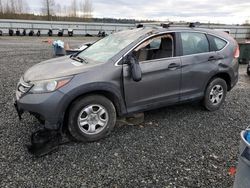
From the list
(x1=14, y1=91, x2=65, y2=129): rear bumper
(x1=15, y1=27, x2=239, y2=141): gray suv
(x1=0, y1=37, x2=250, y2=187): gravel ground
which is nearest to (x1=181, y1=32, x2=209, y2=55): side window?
(x1=15, y1=27, x2=239, y2=141): gray suv

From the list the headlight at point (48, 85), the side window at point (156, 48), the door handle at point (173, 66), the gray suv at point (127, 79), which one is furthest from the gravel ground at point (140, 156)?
the side window at point (156, 48)

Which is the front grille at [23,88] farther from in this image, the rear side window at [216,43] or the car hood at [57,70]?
the rear side window at [216,43]

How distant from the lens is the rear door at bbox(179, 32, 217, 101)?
3.90 meters

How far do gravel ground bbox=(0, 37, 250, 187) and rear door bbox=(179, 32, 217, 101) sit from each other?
550mm

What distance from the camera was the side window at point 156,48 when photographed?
140 inches

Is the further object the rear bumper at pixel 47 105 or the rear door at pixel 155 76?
the rear door at pixel 155 76

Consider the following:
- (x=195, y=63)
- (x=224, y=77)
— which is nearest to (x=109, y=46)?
(x=195, y=63)

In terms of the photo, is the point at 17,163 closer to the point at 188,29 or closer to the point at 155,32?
the point at 155,32

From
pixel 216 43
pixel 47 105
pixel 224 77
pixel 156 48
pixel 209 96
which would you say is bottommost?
pixel 209 96

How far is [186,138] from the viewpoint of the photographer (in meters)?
3.47

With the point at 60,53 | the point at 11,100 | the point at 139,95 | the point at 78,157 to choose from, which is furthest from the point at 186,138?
the point at 60,53

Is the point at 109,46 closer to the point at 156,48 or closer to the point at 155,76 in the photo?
the point at 156,48

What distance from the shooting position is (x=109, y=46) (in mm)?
3902

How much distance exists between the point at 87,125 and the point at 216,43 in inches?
117
